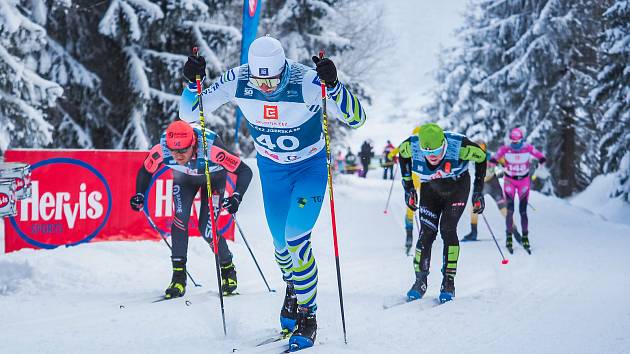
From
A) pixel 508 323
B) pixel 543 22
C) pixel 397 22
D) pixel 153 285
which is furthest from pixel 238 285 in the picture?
pixel 397 22

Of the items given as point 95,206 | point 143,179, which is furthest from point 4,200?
point 95,206

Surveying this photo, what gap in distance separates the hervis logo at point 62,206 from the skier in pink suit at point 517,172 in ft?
21.5

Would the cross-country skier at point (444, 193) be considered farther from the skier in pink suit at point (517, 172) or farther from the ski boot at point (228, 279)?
the skier in pink suit at point (517, 172)

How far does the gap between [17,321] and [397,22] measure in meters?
115

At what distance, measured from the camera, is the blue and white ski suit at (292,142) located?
4.64 metres

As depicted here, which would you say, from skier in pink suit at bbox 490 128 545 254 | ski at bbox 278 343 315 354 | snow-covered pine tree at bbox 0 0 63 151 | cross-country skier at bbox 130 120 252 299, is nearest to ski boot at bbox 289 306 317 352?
ski at bbox 278 343 315 354

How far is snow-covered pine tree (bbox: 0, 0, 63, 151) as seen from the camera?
9039mm

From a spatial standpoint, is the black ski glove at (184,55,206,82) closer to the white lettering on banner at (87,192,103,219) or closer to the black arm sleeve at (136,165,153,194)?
the black arm sleeve at (136,165,153,194)

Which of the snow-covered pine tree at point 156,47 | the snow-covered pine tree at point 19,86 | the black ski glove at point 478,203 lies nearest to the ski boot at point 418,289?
the black ski glove at point 478,203

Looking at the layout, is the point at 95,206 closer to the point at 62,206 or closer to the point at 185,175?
the point at 62,206

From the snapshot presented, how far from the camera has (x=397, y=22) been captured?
11500 cm

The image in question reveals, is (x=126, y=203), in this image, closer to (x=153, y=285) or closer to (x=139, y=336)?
(x=153, y=285)

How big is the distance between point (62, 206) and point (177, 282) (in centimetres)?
268

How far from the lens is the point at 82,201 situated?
8445mm
